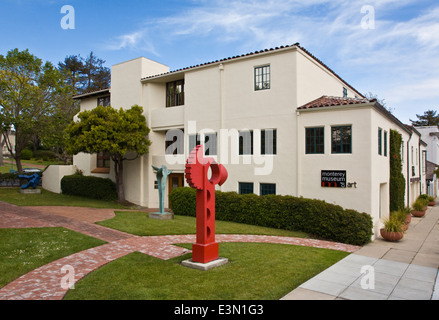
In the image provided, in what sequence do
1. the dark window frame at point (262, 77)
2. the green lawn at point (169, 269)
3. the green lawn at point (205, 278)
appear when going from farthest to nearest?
the dark window frame at point (262, 77) → the green lawn at point (169, 269) → the green lawn at point (205, 278)

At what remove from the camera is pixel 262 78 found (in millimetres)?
15883

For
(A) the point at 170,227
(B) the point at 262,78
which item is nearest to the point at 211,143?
(B) the point at 262,78

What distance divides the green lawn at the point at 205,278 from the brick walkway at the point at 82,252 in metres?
0.47

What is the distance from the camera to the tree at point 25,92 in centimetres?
2175

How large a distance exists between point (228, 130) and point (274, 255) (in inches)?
337

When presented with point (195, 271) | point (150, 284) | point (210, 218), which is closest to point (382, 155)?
point (210, 218)

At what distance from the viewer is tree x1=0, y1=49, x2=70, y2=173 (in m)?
21.8

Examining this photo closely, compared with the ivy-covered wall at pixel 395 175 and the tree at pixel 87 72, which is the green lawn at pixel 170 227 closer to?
the ivy-covered wall at pixel 395 175

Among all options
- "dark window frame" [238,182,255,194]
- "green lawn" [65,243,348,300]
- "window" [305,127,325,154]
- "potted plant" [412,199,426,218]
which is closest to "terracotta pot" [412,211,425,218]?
"potted plant" [412,199,426,218]

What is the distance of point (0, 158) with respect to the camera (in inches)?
→ 1759

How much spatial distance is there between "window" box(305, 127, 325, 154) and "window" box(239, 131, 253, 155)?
2814mm

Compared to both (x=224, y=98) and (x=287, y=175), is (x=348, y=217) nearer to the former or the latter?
(x=287, y=175)

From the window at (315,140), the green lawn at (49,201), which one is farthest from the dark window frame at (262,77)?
the green lawn at (49,201)

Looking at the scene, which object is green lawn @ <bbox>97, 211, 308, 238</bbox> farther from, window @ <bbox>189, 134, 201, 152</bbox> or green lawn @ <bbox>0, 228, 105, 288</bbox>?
window @ <bbox>189, 134, 201, 152</bbox>
